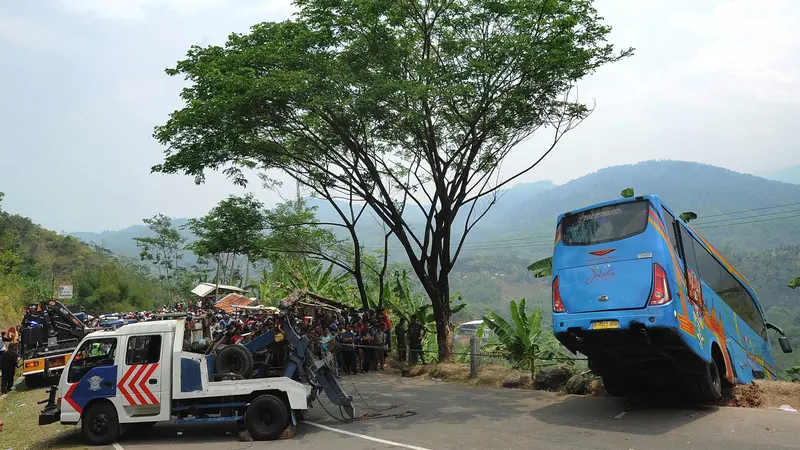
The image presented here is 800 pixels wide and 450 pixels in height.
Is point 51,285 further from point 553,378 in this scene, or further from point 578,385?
point 578,385

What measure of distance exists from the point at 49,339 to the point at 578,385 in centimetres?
1532

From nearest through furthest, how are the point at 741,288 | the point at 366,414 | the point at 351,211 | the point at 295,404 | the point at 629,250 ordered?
the point at 629,250, the point at 295,404, the point at 366,414, the point at 741,288, the point at 351,211

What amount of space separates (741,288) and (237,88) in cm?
1349

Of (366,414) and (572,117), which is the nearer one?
(366,414)

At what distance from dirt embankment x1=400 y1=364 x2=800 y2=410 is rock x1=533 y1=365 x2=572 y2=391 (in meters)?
0.32

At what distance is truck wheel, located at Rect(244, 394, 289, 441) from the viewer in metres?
10.8

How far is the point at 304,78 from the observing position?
1570cm

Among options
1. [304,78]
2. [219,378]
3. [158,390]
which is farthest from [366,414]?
[304,78]

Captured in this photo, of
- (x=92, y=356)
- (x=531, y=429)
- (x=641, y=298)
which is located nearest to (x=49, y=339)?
(x=92, y=356)

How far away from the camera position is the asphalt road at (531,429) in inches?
370

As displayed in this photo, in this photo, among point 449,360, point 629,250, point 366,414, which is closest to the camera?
point 629,250

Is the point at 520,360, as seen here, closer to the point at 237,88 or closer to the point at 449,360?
the point at 449,360

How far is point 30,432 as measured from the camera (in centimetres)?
1210

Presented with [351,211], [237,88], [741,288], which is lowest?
[741,288]
